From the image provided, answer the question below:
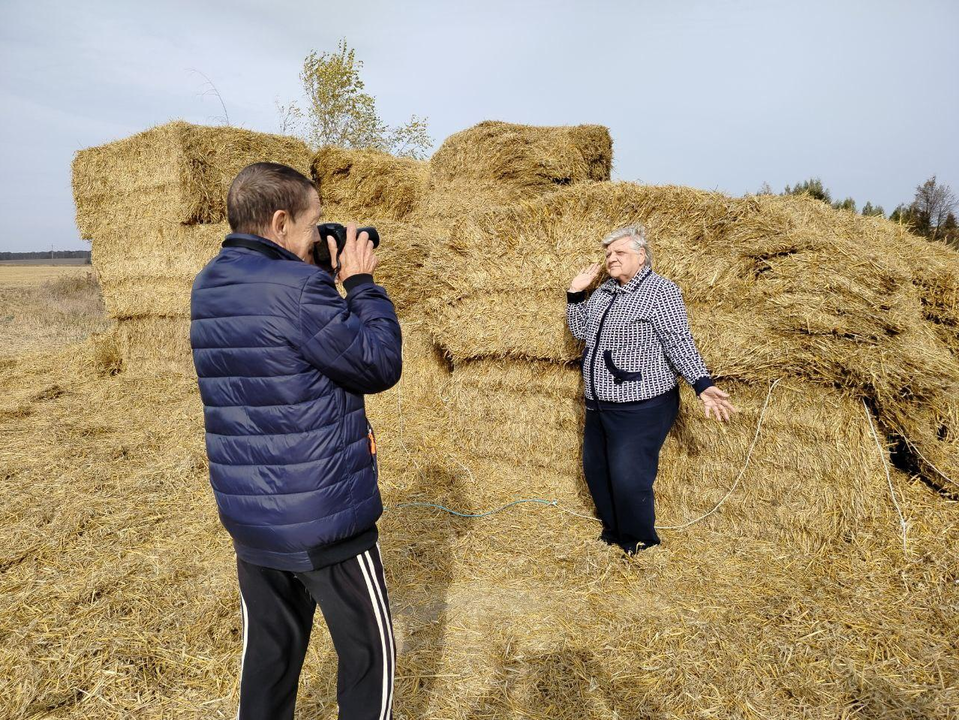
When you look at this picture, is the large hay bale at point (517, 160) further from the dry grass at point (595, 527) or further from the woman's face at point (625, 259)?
the woman's face at point (625, 259)

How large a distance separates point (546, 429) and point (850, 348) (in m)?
2.30

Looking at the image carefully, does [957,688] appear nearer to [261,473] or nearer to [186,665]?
[261,473]

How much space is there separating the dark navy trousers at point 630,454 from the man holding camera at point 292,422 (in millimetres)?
2087

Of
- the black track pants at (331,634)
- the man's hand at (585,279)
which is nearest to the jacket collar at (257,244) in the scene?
the black track pants at (331,634)

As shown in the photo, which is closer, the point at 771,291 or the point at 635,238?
the point at 635,238

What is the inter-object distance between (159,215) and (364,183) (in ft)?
8.38

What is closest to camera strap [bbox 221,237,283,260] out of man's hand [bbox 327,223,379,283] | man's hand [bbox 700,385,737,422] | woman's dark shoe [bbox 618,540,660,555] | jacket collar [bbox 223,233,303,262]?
jacket collar [bbox 223,233,303,262]

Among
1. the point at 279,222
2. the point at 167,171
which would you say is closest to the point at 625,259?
the point at 279,222

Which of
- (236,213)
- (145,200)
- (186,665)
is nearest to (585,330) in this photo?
(236,213)

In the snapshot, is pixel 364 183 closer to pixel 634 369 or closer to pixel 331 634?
pixel 634 369

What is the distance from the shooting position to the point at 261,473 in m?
1.69

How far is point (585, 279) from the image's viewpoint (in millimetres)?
4039

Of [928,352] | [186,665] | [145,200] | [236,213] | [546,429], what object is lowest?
[186,665]

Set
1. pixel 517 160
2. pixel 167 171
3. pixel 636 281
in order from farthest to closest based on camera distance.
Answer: pixel 167 171 → pixel 517 160 → pixel 636 281
